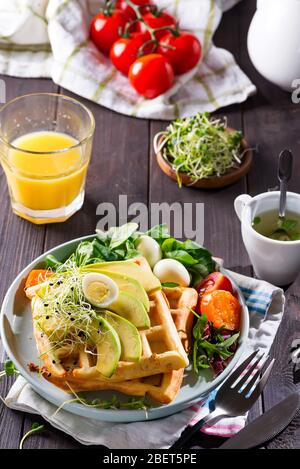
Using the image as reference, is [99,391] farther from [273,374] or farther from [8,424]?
[273,374]

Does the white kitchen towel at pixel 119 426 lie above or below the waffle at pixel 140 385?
below

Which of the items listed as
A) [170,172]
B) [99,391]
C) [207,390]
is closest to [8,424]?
[99,391]

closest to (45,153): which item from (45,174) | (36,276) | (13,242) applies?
(45,174)

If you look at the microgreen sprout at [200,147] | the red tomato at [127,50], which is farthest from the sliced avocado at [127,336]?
the red tomato at [127,50]

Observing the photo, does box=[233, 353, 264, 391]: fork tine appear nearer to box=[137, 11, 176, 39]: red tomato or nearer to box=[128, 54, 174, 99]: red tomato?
box=[128, 54, 174, 99]: red tomato

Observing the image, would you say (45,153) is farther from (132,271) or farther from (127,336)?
(127,336)

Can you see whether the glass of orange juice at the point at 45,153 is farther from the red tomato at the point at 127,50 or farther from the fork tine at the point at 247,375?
the fork tine at the point at 247,375

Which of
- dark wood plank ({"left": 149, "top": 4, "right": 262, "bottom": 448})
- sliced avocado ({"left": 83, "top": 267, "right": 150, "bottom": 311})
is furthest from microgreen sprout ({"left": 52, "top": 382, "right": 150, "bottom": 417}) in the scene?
dark wood plank ({"left": 149, "top": 4, "right": 262, "bottom": 448})
